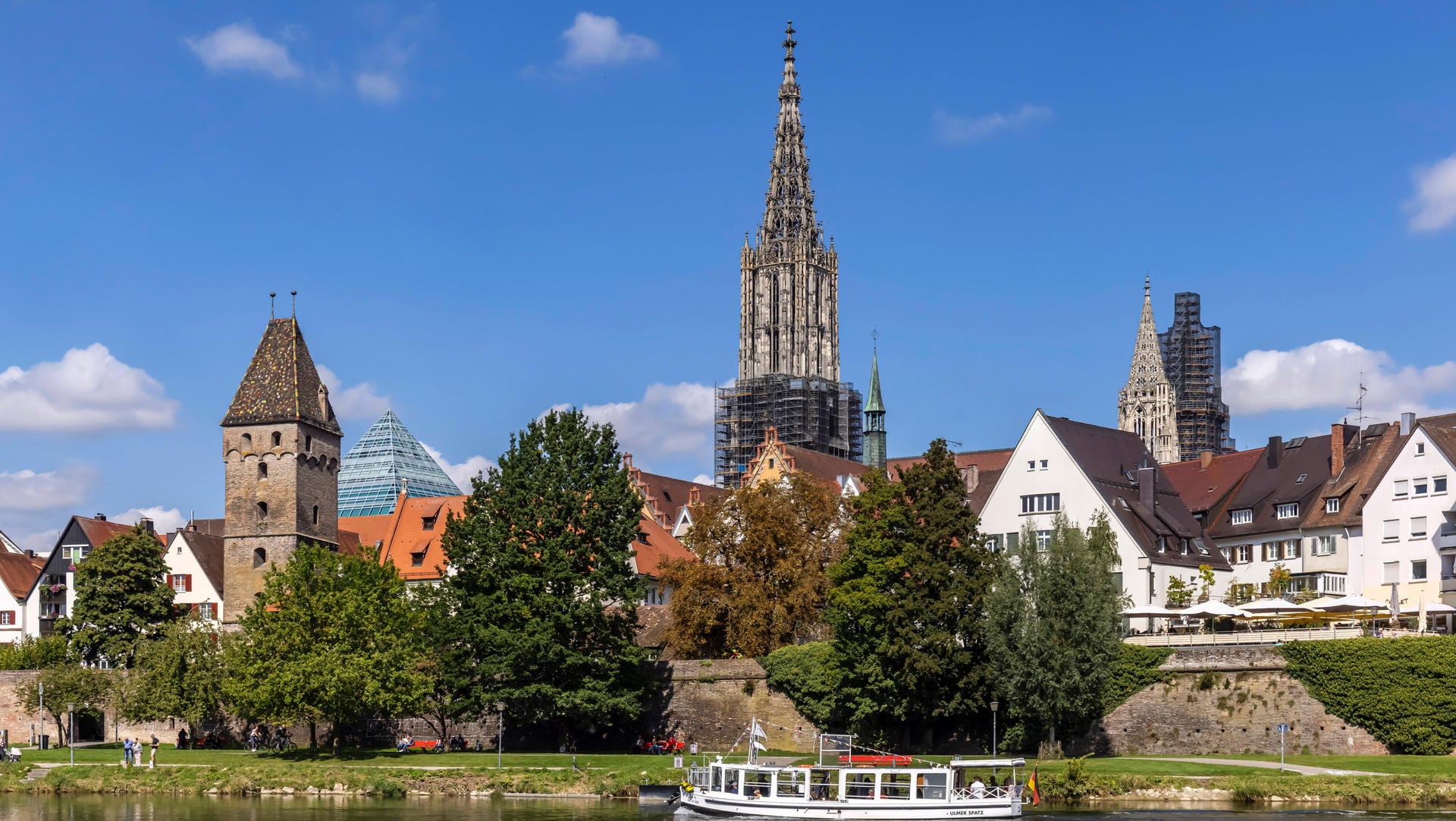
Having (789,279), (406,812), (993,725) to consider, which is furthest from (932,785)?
(789,279)

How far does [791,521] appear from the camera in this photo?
275 feet

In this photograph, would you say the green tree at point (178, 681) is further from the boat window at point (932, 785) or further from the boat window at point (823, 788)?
the boat window at point (932, 785)

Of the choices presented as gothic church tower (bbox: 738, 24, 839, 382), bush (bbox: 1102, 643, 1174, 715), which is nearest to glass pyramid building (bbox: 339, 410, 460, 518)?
gothic church tower (bbox: 738, 24, 839, 382)

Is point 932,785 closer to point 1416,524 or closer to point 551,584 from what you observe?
point 551,584

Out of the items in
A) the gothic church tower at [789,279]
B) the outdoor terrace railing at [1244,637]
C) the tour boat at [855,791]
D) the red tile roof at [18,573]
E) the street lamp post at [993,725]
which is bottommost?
the tour boat at [855,791]

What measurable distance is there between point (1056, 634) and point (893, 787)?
1388 cm

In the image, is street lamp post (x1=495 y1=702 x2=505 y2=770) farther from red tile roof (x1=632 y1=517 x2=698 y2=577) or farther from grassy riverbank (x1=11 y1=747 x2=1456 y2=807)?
red tile roof (x1=632 y1=517 x2=698 y2=577)

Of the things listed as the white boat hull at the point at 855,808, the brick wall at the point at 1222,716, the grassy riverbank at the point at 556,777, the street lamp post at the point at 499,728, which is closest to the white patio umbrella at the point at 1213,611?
the brick wall at the point at 1222,716

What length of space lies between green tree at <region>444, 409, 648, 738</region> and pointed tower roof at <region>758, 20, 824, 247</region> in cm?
11524

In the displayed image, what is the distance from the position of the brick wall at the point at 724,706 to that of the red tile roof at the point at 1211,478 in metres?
28.0

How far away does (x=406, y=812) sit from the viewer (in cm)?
5806

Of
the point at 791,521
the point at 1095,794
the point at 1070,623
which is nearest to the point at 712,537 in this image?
the point at 791,521

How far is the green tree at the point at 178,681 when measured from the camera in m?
81.1

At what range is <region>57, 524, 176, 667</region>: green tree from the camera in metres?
91.6
